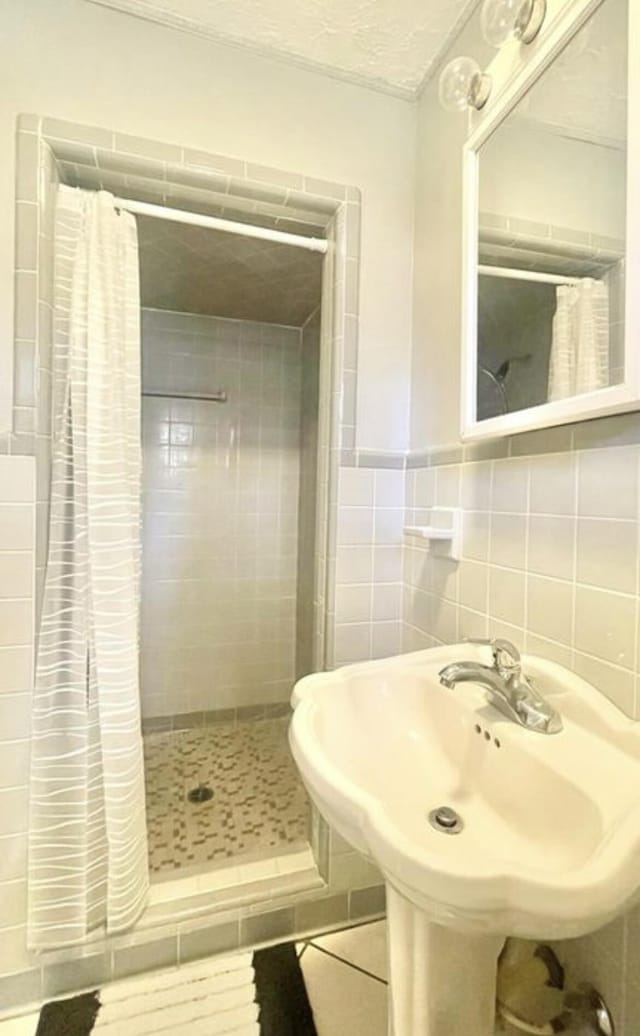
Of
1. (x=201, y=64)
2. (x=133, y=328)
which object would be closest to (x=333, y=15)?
(x=201, y=64)

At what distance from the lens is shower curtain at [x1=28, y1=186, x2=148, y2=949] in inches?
40.6

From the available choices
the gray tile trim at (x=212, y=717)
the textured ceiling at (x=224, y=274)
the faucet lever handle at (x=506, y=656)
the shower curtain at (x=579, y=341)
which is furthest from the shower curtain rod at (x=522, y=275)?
the gray tile trim at (x=212, y=717)

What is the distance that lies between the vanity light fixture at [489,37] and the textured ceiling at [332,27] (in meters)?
0.26

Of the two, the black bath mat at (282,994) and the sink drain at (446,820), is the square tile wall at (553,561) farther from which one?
the black bath mat at (282,994)

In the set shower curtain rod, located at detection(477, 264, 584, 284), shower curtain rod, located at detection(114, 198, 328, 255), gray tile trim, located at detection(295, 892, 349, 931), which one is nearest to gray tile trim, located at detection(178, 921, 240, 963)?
gray tile trim, located at detection(295, 892, 349, 931)

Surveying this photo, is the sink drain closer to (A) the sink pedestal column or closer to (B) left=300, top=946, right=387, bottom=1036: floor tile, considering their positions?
(A) the sink pedestal column

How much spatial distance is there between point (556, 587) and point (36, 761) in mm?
1153

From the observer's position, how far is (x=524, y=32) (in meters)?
0.80

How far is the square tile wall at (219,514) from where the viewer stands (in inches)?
84.4

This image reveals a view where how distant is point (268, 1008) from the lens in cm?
101

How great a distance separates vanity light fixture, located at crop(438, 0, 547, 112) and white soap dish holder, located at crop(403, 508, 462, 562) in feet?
2.80

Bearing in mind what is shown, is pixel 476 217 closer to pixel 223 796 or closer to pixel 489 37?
pixel 489 37

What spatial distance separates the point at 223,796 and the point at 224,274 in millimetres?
1950

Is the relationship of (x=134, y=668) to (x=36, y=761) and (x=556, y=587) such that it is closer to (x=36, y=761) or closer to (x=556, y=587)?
(x=36, y=761)
